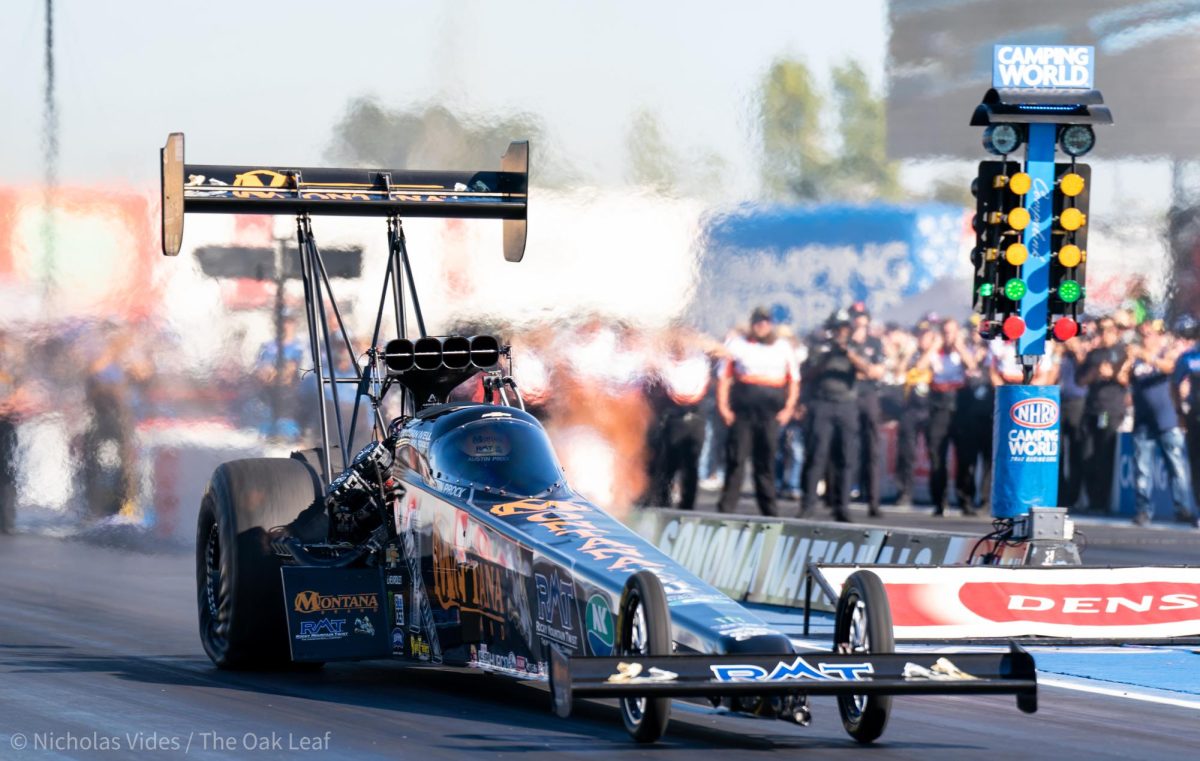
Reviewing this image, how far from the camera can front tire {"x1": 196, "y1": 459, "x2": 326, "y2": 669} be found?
1088 cm

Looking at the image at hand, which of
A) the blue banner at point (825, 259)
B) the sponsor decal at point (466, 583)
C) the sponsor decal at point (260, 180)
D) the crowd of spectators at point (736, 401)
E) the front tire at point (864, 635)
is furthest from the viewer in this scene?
the blue banner at point (825, 259)

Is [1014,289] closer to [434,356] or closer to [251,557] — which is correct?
[434,356]

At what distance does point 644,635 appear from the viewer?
25.9ft

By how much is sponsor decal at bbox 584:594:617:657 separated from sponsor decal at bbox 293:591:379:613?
7.42 ft

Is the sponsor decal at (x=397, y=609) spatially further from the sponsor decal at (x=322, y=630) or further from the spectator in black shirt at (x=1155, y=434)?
the spectator in black shirt at (x=1155, y=434)

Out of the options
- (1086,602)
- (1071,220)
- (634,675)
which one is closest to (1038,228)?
(1071,220)

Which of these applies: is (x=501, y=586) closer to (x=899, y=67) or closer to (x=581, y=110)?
(x=581, y=110)

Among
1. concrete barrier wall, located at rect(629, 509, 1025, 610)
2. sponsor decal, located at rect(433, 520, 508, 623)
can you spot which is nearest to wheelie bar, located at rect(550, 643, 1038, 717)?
sponsor decal, located at rect(433, 520, 508, 623)

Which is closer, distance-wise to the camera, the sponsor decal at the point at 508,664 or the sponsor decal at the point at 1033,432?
the sponsor decal at the point at 508,664

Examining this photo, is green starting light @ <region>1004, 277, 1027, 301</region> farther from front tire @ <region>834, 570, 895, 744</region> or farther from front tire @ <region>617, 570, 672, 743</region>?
front tire @ <region>617, 570, 672, 743</region>

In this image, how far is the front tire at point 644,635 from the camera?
25.5ft

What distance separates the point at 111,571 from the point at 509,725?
364 inches

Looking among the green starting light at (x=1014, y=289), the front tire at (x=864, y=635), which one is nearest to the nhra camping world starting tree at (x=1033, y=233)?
the green starting light at (x=1014, y=289)

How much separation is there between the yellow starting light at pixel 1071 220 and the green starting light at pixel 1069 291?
14.1 inches
